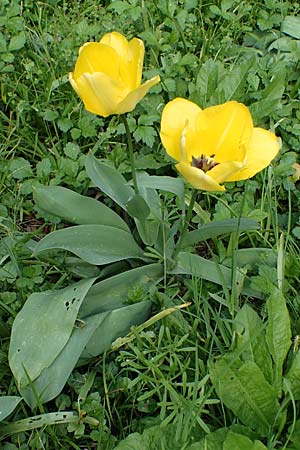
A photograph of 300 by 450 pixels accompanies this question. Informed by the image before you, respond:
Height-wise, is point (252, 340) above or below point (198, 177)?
below

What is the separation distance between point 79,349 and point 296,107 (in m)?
1.20

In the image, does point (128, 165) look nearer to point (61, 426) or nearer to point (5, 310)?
point (5, 310)

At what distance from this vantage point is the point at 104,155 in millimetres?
2191

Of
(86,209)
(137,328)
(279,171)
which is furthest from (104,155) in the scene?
(137,328)

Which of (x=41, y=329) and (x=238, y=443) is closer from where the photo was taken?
(x=238, y=443)

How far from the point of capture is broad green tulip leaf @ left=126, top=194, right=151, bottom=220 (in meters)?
1.63

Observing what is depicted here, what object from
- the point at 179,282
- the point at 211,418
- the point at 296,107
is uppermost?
the point at 296,107

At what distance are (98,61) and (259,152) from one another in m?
0.41

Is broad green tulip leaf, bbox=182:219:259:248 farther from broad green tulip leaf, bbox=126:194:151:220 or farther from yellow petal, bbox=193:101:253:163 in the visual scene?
yellow petal, bbox=193:101:253:163

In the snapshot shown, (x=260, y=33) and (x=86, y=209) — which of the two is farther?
(x=260, y=33)

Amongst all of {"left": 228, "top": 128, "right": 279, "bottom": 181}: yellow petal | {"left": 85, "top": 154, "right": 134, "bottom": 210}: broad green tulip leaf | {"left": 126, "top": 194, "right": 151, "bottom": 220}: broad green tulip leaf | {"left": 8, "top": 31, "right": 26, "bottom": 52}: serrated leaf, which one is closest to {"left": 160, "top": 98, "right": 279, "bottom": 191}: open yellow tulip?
{"left": 228, "top": 128, "right": 279, "bottom": 181}: yellow petal

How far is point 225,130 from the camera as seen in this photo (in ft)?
4.73

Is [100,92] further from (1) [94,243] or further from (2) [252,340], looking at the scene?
(2) [252,340]

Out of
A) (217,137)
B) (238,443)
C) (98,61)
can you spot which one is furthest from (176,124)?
(238,443)
